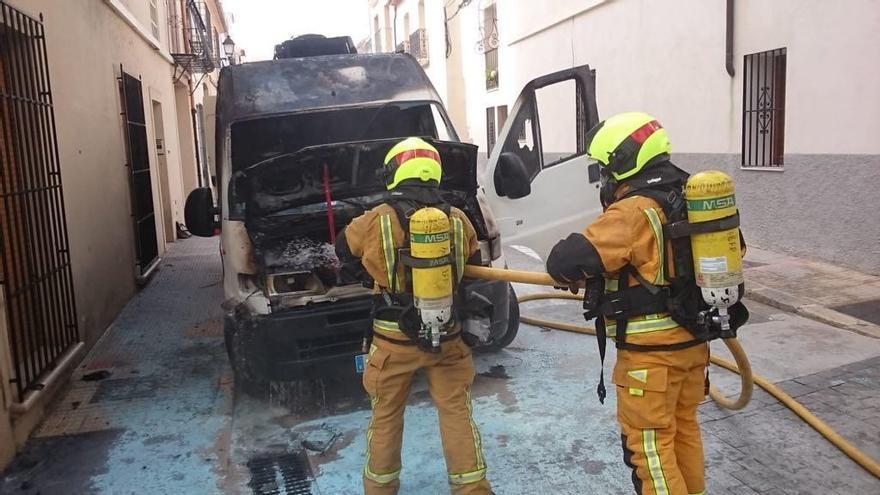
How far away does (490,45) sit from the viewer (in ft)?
60.8

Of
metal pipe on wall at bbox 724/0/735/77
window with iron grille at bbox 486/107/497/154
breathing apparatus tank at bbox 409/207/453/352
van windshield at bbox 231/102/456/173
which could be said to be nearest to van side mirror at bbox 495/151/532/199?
van windshield at bbox 231/102/456/173

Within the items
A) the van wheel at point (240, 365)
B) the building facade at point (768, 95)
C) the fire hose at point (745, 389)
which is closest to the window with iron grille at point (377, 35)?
the building facade at point (768, 95)

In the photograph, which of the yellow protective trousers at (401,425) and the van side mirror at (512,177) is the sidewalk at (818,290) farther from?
the yellow protective trousers at (401,425)

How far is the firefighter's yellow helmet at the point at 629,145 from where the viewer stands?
2648 millimetres

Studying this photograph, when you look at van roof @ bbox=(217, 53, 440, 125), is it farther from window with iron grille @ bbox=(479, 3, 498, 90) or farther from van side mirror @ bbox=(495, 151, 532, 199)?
window with iron grille @ bbox=(479, 3, 498, 90)

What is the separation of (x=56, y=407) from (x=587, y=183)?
412 cm

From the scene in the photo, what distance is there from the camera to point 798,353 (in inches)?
202

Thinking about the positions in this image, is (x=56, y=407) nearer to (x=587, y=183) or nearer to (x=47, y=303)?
(x=47, y=303)

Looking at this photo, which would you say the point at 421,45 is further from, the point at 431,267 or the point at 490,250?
the point at 431,267

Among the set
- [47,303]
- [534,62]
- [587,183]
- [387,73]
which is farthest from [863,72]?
[534,62]

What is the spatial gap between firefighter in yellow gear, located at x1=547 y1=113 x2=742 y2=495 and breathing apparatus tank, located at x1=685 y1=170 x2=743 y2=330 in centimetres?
10

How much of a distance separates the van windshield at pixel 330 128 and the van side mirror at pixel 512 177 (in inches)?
17.4

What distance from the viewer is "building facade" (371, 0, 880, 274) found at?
714 centimetres

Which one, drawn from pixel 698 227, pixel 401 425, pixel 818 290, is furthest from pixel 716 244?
pixel 818 290
